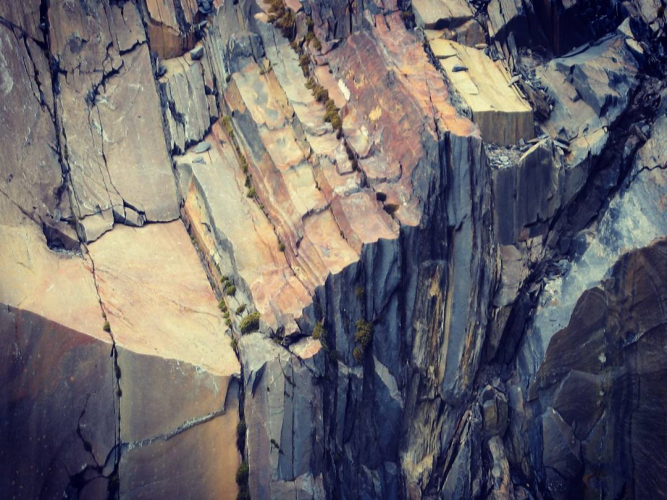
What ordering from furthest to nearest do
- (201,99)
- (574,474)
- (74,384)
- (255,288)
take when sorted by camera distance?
(201,99) < (574,474) < (255,288) < (74,384)

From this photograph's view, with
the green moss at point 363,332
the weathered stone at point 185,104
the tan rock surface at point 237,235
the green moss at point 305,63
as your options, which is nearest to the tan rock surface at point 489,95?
the green moss at point 305,63

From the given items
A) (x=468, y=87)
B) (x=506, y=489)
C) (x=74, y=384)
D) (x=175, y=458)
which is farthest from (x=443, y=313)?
(x=74, y=384)

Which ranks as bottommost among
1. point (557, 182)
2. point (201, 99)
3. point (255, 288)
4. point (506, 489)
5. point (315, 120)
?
point (506, 489)

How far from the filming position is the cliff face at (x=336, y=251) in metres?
19.0

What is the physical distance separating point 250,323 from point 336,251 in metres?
3.65

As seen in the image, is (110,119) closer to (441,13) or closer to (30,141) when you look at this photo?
(30,141)

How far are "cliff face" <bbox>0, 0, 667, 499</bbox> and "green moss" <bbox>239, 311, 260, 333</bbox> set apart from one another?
116 mm

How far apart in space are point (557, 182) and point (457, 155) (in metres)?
4.23

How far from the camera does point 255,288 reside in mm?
20234

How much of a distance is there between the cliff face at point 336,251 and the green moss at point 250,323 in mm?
116

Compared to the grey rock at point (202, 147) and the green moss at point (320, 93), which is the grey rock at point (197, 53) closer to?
the grey rock at point (202, 147)

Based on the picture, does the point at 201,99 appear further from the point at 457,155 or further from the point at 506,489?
the point at 506,489

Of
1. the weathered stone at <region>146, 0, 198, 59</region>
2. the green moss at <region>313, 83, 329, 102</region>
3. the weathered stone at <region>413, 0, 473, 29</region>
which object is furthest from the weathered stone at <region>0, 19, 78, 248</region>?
the weathered stone at <region>413, 0, 473, 29</region>

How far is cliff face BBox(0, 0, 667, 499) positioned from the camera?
749 inches
